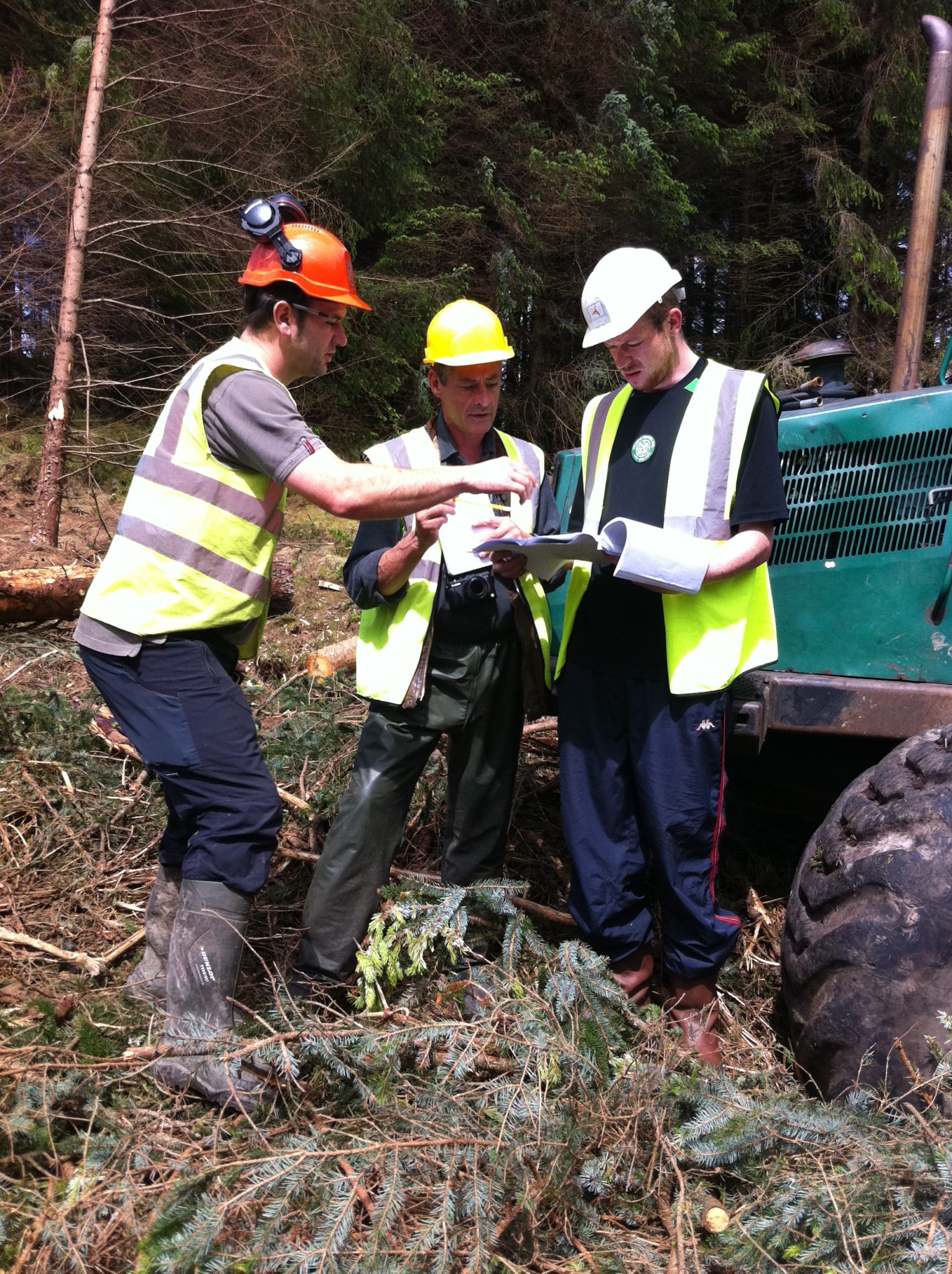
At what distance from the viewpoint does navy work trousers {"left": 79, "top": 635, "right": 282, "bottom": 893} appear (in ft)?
8.96

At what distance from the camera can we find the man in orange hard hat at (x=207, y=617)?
2.69m

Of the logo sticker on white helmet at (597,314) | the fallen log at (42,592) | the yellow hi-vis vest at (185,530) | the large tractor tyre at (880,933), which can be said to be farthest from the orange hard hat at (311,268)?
the fallen log at (42,592)

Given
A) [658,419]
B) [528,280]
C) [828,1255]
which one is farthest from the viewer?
[528,280]

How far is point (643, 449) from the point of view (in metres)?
3.00

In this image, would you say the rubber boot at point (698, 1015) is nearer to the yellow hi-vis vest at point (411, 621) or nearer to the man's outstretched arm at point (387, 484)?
the yellow hi-vis vest at point (411, 621)

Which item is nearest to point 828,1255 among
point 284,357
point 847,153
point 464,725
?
point 464,725

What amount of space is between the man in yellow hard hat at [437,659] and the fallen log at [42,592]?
3.75 meters

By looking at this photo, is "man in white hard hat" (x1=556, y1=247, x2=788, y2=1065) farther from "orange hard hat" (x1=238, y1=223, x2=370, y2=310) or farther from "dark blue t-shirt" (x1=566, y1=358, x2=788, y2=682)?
"orange hard hat" (x1=238, y1=223, x2=370, y2=310)

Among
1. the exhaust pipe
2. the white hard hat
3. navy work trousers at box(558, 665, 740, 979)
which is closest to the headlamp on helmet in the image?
the white hard hat

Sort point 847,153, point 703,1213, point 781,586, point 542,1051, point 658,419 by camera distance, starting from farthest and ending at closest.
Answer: point 847,153
point 781,586
point 658,419
point 542,1051
point 703,1213

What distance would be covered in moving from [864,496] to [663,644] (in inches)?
29.8

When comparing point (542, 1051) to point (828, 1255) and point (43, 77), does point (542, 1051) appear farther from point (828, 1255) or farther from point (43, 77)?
point (43, 77)

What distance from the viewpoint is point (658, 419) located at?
9.80 ft

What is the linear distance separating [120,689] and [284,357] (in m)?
1.02
